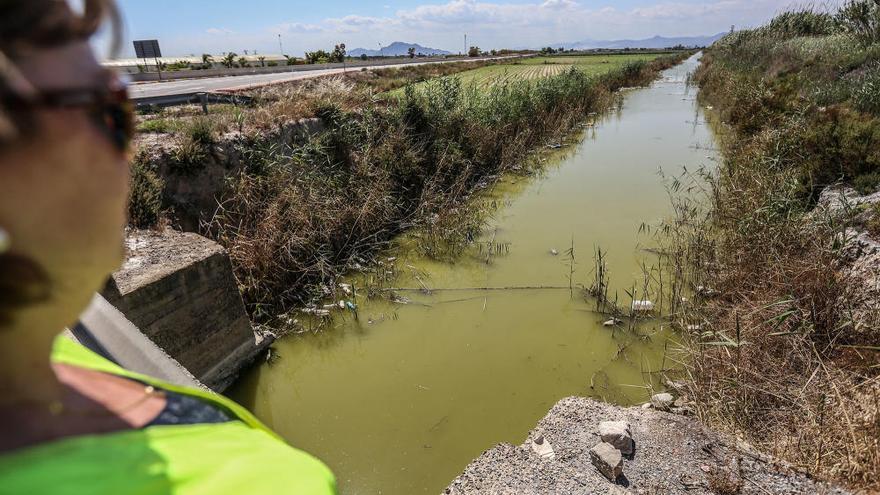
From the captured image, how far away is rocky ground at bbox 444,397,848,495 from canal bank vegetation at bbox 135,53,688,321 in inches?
124

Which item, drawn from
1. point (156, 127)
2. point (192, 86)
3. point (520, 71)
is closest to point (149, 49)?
point (192, 86)

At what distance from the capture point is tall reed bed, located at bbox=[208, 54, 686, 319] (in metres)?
5.34

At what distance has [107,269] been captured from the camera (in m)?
0.55

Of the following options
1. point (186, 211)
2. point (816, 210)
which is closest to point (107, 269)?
point (186, 211)

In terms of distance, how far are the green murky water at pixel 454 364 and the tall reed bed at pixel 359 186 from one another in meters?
0.63

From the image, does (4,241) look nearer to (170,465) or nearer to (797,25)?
(170,465)

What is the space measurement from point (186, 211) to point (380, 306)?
2.46m

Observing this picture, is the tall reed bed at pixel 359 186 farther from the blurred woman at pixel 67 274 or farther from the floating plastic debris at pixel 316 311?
the blurred woman at pixel 67 274

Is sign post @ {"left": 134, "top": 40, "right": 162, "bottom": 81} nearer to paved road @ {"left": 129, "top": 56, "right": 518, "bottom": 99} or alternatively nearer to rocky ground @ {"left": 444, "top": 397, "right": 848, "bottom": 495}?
paved road @ {"left": 129, "top": 56, "right": 518, "bottom": 99}

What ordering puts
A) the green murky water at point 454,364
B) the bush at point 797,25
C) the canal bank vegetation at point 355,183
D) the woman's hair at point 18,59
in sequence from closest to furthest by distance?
the woman's hair at point 18,59 → the green murky water at point 454,364 → the canal bank vegetation at point 355,183 → the bush at point 797,25

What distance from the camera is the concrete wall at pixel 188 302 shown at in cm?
341

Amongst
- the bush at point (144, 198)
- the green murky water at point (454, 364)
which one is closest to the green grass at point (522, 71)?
the green murky water at point (454, 364)

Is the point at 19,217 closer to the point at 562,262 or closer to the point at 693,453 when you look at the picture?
the point at 693,453

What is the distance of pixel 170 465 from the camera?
0.53 m
